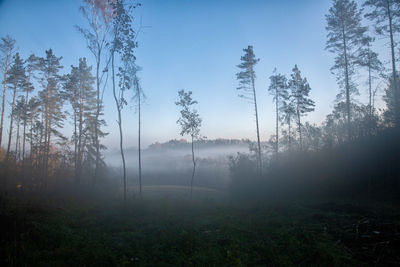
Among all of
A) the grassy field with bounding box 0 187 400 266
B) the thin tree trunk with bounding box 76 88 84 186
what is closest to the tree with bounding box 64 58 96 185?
the thin tree trunk with bounding box 76 88 84 186

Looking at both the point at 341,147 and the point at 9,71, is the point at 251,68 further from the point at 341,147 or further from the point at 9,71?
the point at 9,71

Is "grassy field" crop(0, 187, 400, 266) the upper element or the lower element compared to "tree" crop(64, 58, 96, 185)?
lower

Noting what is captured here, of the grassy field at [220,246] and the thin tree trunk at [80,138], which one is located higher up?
the thin tree trunk at [80,138]

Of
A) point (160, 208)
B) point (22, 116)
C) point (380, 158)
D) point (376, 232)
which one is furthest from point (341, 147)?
point (22, 116)

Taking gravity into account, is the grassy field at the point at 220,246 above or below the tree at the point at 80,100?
below

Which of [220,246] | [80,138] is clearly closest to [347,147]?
[220,246]

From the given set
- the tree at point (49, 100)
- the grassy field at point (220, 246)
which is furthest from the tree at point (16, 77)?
the grassy field at point (220, 246)

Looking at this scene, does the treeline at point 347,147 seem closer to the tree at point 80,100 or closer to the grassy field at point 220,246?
the grassy field at point 220,246

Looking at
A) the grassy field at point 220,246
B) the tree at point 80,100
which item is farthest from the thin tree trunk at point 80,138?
the grassy field at point 220,246

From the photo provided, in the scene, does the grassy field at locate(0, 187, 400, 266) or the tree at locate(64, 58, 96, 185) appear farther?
the tree at locate(64, 58, 96, 185)

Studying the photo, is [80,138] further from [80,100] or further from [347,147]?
[347,147]

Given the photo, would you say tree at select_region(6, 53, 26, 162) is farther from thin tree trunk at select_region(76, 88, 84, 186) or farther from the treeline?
the treeline

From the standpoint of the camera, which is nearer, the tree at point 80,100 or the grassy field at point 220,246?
the grassy field at point 220,246

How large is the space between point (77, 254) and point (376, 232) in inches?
386
